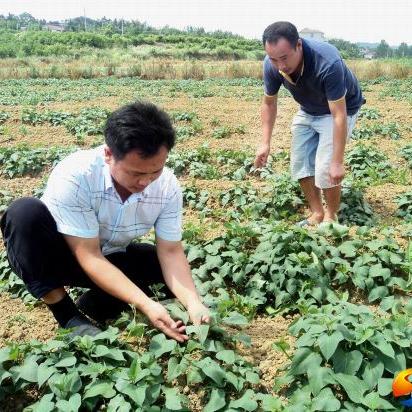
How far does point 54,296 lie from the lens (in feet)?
8.44

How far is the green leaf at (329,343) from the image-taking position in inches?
78.4

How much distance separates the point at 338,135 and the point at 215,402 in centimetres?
244

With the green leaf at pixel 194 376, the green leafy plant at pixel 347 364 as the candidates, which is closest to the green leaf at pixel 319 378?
the green leafy plant at pixel 347 364

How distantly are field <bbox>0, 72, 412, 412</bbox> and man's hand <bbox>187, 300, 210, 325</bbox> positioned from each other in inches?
2.2

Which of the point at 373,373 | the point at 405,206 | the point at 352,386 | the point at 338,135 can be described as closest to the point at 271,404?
the point at 352,386

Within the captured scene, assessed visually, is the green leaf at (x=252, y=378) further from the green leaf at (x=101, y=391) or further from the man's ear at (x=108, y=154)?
the man's ear at (x=108, y=154)

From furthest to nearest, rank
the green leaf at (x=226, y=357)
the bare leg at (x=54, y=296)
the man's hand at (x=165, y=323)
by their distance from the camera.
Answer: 1. the bare leg at (x=54, y=296)
2. the man's hand at (x=165, y=323)
3. the green leaf at (x=226, y=357)

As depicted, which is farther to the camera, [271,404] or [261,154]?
[261,154]

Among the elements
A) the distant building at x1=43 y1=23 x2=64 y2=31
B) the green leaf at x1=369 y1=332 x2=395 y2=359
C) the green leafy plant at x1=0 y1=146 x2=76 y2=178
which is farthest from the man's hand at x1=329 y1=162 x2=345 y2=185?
the distant building at x1=43 y1=23 x2=64 y2=31

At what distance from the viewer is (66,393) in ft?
6.66

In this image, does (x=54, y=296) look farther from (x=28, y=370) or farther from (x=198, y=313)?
(x=198, y=313)

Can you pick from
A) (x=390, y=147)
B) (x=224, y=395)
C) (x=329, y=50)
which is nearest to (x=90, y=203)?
(x=224, y=395)

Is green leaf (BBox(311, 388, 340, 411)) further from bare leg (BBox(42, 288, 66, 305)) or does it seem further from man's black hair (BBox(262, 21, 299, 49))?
man's black hair (BBox(262, 21, 299, 49))

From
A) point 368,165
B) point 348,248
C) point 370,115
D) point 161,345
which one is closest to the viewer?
point 161,345
